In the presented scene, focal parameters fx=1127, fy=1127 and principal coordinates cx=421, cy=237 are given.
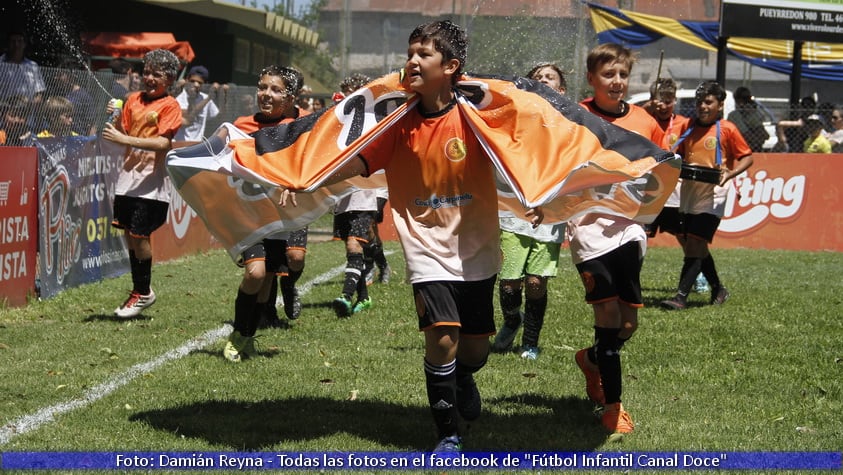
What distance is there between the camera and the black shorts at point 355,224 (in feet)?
34.8

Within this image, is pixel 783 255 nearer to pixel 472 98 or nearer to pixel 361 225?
pixel 361 225

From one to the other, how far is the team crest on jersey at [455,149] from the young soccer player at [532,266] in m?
2.29

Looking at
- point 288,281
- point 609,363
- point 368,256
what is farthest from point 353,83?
point 609,363

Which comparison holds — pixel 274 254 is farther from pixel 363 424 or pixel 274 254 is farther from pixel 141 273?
pixel 363 424

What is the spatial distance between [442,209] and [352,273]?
4.95m

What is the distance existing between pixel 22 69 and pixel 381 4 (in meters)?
17.2

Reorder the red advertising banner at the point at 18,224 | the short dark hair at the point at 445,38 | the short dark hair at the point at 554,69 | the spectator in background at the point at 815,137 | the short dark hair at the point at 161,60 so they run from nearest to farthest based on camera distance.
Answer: the short dark hair at the point at 445,38, the short dark hair at the point at 554,69, the short dark hair at the point at 161,60, the red advertising banner at the point at 18,224, the spectator in background at the point at 815,137

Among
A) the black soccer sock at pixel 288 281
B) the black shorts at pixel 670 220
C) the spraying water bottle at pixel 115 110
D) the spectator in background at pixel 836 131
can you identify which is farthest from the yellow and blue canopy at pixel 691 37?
the spraying water bottle at pixel 115 110

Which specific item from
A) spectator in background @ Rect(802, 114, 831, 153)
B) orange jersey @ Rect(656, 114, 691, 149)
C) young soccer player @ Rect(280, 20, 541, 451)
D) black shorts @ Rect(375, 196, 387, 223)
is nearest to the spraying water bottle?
black shorts @ Rect(375, 196, 387, 223)

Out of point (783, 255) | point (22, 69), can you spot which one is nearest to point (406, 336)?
point (22, 69)

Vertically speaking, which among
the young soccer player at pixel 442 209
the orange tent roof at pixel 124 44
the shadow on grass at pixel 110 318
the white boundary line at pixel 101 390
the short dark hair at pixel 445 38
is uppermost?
the orange tent roof at pixel 124 44

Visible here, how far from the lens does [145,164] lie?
921 cm

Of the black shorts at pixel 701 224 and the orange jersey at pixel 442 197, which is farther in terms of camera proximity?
the black shorts at pixel 701 224

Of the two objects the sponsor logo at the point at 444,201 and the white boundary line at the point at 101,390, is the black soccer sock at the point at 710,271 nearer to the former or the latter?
the white boundary line at the point at 101,390
